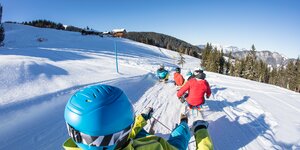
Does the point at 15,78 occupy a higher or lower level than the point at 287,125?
higher

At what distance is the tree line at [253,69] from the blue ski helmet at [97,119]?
59906 mm

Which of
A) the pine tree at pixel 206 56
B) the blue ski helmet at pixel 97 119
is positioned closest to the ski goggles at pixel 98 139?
the blue ski helmet at pixel 97 119

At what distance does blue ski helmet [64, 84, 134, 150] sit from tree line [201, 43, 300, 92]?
197 feet

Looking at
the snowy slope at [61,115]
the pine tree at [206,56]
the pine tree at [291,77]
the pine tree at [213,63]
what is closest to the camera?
the snowy slope at [61,115]

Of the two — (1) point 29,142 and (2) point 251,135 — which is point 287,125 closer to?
(2) point 251,135

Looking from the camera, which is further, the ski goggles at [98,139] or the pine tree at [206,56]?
the pine tree at [206,56]

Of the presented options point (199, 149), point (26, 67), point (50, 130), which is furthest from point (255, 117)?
point (26, 67)

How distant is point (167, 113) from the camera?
21.8 feet

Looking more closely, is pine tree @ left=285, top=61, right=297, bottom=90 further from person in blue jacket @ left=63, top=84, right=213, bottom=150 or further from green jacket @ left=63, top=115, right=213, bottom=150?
person in blue jacket @ left=63, top=84, right=213, bottom=150

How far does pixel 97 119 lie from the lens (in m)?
1.66

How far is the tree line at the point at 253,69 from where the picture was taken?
56.9m

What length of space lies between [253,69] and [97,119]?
61416 mm

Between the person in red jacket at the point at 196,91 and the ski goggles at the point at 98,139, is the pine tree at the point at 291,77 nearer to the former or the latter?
the person in red jacket at the point at 196,91

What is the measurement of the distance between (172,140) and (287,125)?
523 centimetres
